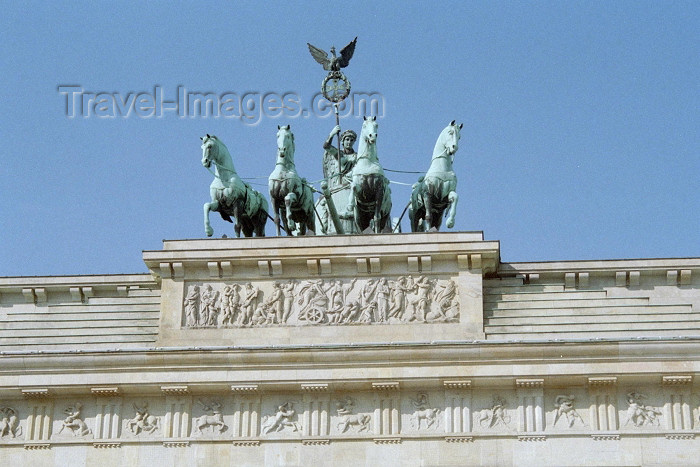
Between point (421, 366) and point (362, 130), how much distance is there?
5365 mm

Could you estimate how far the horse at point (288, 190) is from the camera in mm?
35219

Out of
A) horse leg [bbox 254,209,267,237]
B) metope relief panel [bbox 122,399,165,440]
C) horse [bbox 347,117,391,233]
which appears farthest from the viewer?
horse leg [bbox 254,209,267,237]

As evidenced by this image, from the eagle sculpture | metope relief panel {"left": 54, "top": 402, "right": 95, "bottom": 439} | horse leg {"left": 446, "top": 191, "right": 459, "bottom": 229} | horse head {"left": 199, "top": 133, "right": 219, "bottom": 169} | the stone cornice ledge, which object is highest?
the eagle sculpture

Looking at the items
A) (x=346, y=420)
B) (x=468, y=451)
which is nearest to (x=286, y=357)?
(x=346, y=420)


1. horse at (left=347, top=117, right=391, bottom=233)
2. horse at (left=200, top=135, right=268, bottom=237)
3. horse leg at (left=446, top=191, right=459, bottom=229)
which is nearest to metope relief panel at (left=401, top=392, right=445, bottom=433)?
horse leg at (left=446, top=191, right=459, bottom=229)

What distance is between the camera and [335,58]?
129ft

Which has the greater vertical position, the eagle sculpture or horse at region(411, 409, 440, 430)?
the eagle sculpture

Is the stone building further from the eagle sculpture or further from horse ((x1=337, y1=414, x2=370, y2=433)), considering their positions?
the eagle sculpture

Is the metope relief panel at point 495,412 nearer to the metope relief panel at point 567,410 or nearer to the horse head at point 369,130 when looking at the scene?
the metope relief panel at point 567,410

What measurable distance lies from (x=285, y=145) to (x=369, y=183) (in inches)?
70.4

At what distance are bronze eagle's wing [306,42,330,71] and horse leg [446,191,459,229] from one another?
573 cm

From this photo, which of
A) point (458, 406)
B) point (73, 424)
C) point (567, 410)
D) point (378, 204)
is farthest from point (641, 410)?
point (73, 424)

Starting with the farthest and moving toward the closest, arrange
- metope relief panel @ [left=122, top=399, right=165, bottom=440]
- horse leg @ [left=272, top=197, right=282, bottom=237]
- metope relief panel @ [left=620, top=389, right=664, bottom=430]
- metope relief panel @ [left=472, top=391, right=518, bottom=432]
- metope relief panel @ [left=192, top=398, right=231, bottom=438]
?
horse leg @ [left=272, top=197, right=282, bottom=237], metope relief panel @ [left=122, top=399, right=165, bottom=440], metope relief panel @ [left=192, top=398, right=231, bottom=438], metope relief panel @ [left=472, top=391, right=518, bottom=432], metope relief panel @ [left=620, top=389, right=664, bottom=430]

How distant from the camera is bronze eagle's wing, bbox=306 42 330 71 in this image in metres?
39.3
